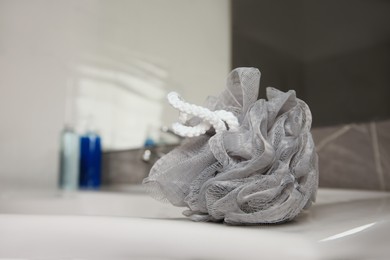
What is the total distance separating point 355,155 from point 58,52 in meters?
1.15

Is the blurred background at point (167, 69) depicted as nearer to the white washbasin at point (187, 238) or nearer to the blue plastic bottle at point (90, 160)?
the blue plastic bottle at point (90, 160)

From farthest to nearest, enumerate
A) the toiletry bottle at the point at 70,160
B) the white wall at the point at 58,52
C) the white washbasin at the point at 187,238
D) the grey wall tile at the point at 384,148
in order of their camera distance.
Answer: the toiletry bottle at the point at 70,160 → the white wall at the point at 58,52 → the grey wall tile at the point at 384,148 → the white washbasin at the point at 187,238

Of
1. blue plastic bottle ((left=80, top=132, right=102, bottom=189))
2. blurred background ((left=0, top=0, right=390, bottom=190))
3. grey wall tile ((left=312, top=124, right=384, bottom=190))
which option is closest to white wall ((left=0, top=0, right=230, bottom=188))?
blurred background ((left=0, top=0, right=390, bottom=190))

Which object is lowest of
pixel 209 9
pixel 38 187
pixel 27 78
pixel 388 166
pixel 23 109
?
pixel 38 187

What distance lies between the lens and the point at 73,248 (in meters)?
0.37

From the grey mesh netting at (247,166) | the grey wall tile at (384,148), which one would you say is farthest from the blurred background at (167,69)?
the grey mesh netting at (247,166)

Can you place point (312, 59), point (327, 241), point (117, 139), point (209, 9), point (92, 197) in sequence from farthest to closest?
point (117, 139) < point (209, 9) < point (92, 197) < point (312, 59) < point (327, 241)

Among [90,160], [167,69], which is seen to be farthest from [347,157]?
[90,160]

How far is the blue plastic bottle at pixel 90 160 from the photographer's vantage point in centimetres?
145

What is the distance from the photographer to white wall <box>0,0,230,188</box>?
51.7 inches

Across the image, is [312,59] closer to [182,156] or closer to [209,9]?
[209,9]

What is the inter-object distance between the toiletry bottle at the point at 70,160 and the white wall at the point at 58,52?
0.07 m

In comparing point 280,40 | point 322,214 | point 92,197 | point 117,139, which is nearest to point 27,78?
point 117,139

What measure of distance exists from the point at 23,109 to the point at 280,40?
3.17 feet
